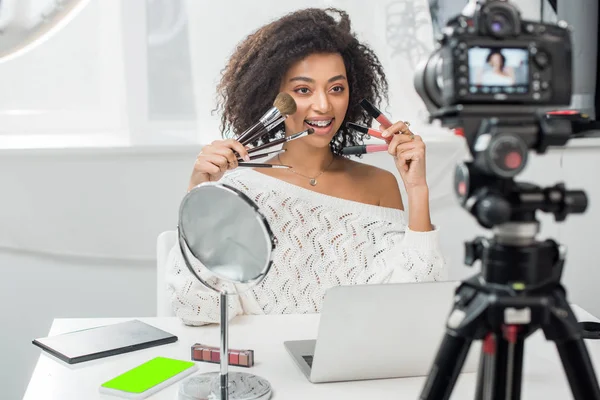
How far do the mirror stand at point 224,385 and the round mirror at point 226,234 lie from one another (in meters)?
0.05

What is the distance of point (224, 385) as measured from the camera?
95cm

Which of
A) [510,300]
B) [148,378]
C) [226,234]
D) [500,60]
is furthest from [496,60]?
[148,378]

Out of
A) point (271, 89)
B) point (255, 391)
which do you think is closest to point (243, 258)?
Answer: point (255, 391)

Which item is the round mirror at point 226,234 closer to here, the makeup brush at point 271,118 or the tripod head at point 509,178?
the tripod head at point 509,178

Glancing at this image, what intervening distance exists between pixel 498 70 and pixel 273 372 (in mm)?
604

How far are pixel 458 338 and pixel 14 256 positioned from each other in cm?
185

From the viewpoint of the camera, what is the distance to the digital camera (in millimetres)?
685

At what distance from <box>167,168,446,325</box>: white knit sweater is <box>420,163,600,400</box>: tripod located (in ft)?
2.41

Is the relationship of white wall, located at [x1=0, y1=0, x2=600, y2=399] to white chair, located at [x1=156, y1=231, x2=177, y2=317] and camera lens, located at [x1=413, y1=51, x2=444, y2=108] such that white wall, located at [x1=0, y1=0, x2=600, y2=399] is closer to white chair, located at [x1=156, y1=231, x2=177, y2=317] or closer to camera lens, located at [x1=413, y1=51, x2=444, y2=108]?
white chair, located at [x1=156, y1=231, x2=177, y2=317]

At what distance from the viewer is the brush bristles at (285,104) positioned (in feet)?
4.80

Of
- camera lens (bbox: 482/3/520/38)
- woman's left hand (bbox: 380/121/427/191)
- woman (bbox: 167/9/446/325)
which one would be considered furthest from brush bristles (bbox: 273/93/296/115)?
camera lens (bbox: 482/3/520/38)

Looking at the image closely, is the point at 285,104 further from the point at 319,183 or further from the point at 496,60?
the point at 496,60

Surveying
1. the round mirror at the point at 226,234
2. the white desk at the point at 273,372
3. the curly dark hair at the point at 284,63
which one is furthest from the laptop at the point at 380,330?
the curly dark hair at the point at 284,63

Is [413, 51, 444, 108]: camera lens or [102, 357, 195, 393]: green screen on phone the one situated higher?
[413, 51, 444, 108]: camera lens
